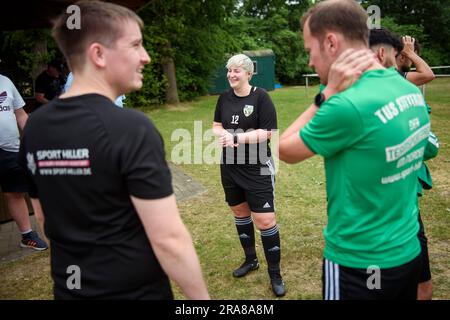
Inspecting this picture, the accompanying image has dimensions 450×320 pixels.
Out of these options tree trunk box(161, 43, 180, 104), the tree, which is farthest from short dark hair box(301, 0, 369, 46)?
tree trunk box(161, 43, 180, 104)

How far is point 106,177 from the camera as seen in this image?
5.04ft

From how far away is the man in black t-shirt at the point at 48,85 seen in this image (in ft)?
24.1

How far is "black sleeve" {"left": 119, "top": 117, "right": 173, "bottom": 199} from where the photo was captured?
1479mm

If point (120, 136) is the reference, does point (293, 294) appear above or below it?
below

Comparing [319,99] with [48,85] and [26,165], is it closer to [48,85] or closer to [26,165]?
[26,165]

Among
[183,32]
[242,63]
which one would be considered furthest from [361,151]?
[183,32]

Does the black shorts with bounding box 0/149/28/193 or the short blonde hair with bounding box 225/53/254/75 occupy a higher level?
the short blonde hair with bounding box 225/53/254/75

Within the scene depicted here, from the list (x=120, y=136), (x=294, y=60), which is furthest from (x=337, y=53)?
(x=294, y=60)

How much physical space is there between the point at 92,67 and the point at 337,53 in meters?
1.06

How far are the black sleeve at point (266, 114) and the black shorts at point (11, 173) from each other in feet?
8.86

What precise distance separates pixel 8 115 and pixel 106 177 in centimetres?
343

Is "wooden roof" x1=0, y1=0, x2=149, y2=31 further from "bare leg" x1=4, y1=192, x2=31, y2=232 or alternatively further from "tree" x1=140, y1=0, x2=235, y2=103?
"tree" x1=140, y1=0, x2=235, y2=103

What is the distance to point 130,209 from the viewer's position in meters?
1.61

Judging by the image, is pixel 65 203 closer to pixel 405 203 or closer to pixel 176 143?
pixel 405 203
